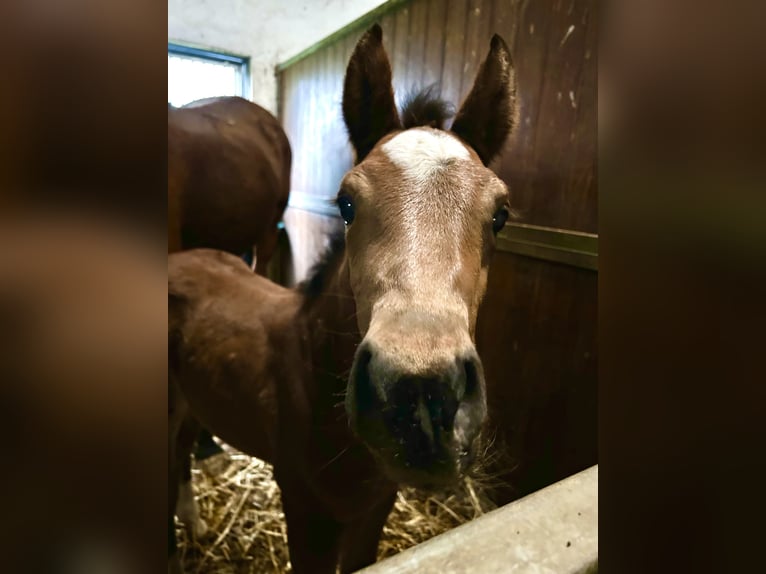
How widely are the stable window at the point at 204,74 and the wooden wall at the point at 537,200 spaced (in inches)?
30.7

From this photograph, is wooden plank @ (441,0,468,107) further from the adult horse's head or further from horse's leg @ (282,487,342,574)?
horse's leg @ (282,487,342,574)

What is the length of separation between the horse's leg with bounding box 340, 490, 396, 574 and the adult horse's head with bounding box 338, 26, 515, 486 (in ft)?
2.15

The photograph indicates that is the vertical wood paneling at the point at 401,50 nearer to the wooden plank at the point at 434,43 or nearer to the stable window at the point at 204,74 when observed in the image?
the wooden plank at the point at 434,43

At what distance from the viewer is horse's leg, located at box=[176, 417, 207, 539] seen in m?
1.73

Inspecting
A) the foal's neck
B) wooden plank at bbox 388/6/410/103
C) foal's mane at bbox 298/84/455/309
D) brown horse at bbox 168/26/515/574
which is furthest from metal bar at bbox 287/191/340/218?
the foal's neck

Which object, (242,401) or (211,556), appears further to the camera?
(211,556)

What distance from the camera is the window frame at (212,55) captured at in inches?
82.8

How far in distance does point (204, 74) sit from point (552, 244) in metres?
1.96

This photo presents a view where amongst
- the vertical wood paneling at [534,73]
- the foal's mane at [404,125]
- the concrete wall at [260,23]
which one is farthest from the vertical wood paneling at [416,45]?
the foal's mane at [404,125]
